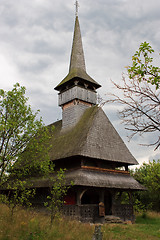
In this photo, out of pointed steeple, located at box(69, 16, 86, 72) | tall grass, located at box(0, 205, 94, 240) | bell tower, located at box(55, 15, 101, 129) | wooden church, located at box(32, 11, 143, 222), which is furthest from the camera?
pointed steeple, located at box(69, 16, 86, 72)

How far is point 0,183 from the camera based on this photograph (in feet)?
38.8

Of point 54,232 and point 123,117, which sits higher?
point 123,117

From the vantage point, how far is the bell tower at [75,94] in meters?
22.8

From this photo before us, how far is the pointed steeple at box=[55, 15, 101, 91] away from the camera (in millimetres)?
23922

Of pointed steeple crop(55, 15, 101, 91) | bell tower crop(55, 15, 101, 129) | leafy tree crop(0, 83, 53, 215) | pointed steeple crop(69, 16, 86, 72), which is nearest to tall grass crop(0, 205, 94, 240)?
leafy tree crop(0, 83, 53, 215)

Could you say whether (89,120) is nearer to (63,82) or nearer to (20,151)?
(63,82)

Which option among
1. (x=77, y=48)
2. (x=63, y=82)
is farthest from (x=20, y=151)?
(x=77, y=48)

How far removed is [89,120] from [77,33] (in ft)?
41.5

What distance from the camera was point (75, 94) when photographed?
75.0 ft

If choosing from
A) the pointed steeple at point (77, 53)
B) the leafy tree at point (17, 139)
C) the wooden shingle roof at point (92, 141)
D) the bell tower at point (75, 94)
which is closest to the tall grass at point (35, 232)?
the leafy tree at point (17, 139)

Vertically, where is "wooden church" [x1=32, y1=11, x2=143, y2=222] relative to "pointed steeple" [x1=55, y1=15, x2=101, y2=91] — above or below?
below

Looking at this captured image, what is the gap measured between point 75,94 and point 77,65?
15.2 ft

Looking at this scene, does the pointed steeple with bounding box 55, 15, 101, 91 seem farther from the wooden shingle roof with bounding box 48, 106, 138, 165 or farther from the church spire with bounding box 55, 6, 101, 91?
the wooden shingle roof with bounding box 48, 106, 138, 165

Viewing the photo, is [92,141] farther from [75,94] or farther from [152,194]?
[152,194]
